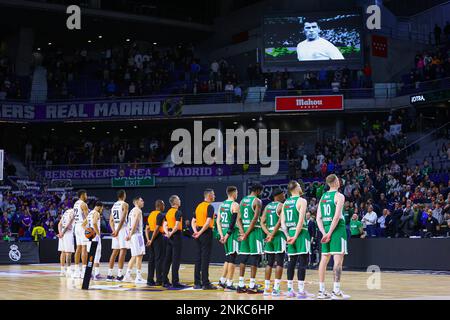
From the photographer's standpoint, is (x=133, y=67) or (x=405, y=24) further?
(x=133, y=67)

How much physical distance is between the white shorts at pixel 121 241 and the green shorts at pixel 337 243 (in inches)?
274

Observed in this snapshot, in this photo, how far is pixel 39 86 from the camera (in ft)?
156

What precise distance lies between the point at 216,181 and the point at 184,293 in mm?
25996

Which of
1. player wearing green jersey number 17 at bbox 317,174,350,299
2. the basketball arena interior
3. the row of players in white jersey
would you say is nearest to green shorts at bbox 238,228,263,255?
player wearing green jersey number 17 at bbox 317,174,350,299

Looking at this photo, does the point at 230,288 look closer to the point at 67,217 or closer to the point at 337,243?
the point at 337,243

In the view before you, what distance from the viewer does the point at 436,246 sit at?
2448 centimetres

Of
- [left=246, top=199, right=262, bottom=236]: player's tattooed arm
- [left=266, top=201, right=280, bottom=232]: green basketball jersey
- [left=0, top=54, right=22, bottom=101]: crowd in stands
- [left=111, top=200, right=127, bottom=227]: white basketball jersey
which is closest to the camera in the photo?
[left=266, top=201, right=280, bottom=232]: green basketball jersey

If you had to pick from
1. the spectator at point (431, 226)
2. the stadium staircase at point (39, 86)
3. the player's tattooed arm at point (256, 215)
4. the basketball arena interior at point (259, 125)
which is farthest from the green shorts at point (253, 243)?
the stadium staircase at point (39, 86)

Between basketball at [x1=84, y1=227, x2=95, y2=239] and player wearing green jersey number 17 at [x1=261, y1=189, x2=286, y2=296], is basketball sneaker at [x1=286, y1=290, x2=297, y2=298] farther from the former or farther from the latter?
basketball at [x1=84, y1=227, x2=95, y2=239]

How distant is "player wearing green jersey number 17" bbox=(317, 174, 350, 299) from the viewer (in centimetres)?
1416

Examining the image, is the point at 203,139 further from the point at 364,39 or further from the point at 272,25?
the point at 364,39

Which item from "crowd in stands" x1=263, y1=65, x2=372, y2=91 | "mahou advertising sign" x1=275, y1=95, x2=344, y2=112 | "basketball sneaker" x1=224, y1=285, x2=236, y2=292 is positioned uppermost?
"crowd in stands" x1=263, y1=65, x2=372, y2=91

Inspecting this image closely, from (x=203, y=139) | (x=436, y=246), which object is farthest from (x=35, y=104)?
(x=436, y=246)

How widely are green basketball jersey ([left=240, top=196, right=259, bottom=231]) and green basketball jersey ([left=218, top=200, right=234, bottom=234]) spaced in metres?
0.27
